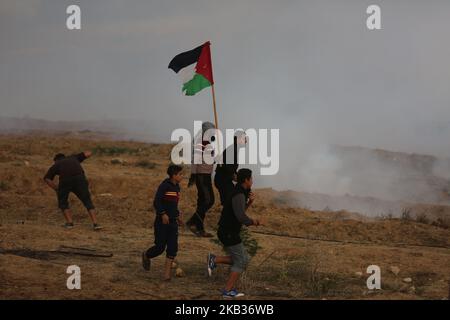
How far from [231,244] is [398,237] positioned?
544cm

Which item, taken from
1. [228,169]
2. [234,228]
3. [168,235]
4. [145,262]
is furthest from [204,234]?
[234,228]

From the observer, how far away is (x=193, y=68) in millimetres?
10406

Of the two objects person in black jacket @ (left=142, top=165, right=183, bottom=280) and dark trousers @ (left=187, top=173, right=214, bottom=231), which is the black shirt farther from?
person in black jacket @ (left=142, top=165, right=183, bottom=280)

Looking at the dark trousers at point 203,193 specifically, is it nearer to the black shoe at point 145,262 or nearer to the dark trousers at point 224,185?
the dark trousers at point 224,185

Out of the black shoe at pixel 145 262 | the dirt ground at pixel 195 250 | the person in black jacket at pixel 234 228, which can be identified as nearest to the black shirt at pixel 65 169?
the dirt ground at pixel 195 250

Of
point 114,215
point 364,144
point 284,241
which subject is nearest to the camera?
point 284,241

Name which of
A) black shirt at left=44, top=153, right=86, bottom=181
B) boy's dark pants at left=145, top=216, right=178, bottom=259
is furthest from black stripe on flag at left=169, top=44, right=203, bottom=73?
boy's dark pants at left=145, top=216, right=178, bottom=259

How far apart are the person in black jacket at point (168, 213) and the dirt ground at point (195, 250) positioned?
42 centimetres

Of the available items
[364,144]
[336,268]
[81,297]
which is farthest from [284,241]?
[364,144]

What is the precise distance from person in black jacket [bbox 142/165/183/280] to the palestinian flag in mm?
2764

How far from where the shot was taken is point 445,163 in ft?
77.3

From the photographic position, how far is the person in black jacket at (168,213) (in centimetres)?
782
